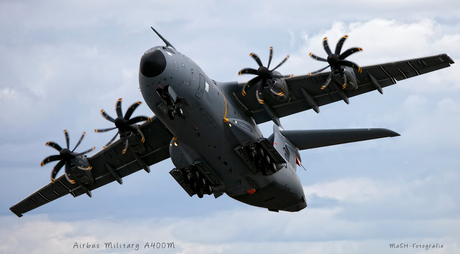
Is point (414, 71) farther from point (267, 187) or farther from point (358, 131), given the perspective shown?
point (267, 187)

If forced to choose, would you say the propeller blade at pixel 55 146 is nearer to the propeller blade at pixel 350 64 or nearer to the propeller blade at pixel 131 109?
the propeller blade at pixel 131 109

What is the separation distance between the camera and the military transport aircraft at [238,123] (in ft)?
61.4

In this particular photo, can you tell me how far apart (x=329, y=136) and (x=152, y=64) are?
30.5 ft

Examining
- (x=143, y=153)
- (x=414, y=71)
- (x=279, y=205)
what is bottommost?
(x=279, y=205)

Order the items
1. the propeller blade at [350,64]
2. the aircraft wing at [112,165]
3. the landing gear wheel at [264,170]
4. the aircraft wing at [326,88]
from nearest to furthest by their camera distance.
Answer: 1. the propeller blade at [350,64]
2. the aircraft wing at [326,88]
3. the landing gear wheel at [264,170]
4. the aircraft wing at [112,165]

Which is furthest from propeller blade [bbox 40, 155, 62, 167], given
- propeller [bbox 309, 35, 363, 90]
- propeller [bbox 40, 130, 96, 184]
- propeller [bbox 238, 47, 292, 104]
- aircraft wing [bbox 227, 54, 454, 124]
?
propeller [bbox 309, 35, 363, 90]

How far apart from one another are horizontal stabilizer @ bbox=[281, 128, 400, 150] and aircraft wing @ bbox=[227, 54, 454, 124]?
1.45 metres

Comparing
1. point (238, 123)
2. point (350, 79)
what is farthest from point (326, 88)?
point (238, 123)

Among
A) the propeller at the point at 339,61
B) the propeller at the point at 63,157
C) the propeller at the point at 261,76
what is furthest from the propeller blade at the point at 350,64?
the propeller at the point at 63,157

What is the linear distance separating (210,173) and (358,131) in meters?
6.87

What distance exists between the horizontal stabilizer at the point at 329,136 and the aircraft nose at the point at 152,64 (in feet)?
25.6

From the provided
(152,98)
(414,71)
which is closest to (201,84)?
(152,98)

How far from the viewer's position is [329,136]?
75.4ft

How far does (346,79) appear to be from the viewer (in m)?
20.2
